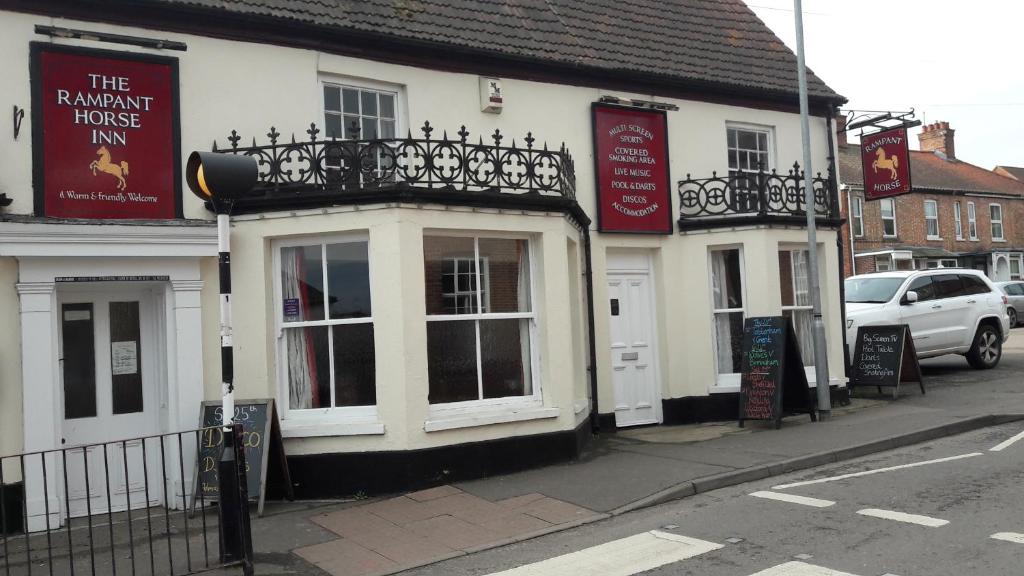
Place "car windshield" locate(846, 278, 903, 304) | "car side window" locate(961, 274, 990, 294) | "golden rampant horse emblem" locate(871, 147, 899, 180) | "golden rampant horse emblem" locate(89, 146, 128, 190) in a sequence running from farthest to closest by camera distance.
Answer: "car side window" locate(961, 274, 990, 294) → "car windshield" locate(846, 278, 903, 304) → "golden rampant horse emblem" locate(871, 147, 899, 180) → "golden rampant horse emblem" locate(89, 146, 128, 190)

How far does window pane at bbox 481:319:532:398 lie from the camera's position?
9.05m

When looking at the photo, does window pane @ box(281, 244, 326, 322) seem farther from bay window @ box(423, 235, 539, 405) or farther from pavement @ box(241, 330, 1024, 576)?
pavement @ box(241, 330, 1024, 576)

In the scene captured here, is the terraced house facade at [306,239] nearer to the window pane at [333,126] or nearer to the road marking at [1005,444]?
the window pane at [333,126]

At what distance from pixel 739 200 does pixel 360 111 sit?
18.6 ft

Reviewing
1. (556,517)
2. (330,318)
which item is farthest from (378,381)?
(556,517)

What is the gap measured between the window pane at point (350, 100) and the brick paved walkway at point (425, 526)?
4.61 m

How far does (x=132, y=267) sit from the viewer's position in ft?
26.9

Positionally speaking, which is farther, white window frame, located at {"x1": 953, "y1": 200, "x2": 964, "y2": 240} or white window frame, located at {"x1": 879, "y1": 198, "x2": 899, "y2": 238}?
white window frame, located at {"x1": 953, "y1": 200, "x2": 964, "y2": 240}

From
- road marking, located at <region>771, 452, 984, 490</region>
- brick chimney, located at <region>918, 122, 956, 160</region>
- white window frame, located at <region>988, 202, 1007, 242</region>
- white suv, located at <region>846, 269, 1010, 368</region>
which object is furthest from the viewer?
brick chimney, located at <region>918, 122, 956, 160</region>

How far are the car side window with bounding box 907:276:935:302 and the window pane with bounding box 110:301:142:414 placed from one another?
42.3 feet

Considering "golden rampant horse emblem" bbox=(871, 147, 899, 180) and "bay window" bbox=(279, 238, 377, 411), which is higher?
"golden rampant horse emblem" bbox=(871, 147, 899, 180)

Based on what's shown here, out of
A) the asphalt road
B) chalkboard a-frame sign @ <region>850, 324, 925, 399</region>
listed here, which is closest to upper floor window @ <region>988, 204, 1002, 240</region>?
chalkboard a-frame sign @ <region>850, 324, 925, 399</region>

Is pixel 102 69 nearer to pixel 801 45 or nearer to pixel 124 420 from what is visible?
pixel 124 420

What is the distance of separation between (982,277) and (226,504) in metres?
15.5
